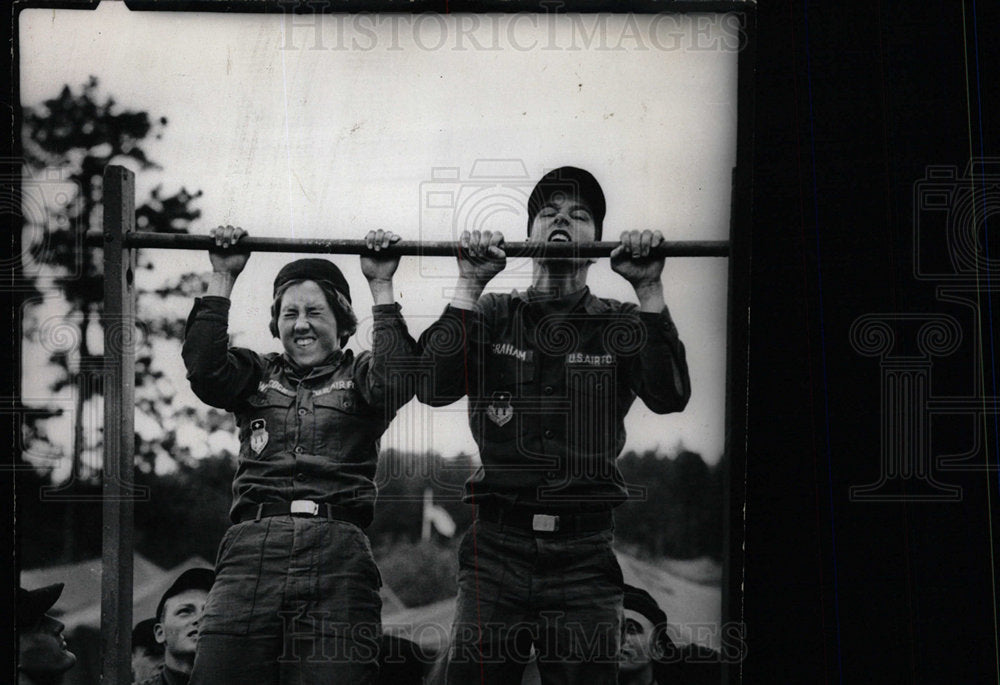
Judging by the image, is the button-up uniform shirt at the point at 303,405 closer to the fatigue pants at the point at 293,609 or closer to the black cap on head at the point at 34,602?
the fatigue pants at the point at 293,609

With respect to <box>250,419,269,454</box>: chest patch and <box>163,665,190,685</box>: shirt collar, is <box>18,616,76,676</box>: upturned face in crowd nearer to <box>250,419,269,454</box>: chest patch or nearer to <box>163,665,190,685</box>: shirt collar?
<box>163,665,190,685</box>: shirt collar

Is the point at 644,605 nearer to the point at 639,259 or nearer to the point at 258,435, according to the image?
the point at 639,259

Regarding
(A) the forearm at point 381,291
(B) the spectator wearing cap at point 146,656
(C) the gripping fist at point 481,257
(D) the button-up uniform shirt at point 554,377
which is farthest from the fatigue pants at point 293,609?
(C) the gripping fist at point 481,257

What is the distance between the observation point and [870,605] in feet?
6.25

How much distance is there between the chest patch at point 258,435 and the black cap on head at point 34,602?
531mm

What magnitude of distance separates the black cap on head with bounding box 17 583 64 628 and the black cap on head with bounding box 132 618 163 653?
0.19 meters

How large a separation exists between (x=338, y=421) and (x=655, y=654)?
847mm

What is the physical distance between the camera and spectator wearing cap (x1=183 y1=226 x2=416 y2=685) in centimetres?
183

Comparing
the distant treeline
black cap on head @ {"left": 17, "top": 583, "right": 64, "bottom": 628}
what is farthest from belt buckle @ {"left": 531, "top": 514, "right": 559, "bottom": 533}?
black cap on head @ {"left": 17, "top": 583, "right": 64, "bottom": 628}

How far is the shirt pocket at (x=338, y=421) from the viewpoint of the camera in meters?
1.86

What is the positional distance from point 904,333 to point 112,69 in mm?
1835

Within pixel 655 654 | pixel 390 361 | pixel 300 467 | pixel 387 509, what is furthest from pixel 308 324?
pixel 655 654

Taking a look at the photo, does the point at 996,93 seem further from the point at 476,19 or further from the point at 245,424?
the point at 245,424

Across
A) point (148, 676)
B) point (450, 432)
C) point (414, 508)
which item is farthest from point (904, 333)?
point (148, 676)
